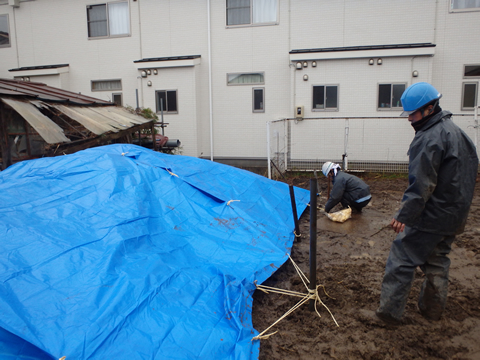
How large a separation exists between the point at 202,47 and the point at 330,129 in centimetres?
465

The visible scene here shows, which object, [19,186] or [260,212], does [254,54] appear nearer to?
[260,212]

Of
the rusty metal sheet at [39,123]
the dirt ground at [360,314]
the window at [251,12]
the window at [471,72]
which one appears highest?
the window at [251,12]

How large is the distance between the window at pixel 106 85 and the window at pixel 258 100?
459 cm

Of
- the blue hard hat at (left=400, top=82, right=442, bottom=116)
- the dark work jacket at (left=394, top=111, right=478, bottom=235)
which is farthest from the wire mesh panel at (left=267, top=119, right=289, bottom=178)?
the dark work jacket at (left=394, top=111, right=478, bottom=235)

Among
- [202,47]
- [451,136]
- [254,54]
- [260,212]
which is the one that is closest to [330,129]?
[254,54]

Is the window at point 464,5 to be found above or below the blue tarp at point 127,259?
above

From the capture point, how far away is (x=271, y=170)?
8.79m

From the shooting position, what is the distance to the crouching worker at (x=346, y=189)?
19.4 ft

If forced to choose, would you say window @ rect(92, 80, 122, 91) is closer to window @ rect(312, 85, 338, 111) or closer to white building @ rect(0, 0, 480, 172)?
white building @ rect(0, 0, 480, 172)

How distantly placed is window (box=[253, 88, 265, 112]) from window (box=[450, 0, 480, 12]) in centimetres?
538

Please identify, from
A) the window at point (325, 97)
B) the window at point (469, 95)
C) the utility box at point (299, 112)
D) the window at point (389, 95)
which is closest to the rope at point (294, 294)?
the utility box at point (299, 112)

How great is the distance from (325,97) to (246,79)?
2443 millimetres

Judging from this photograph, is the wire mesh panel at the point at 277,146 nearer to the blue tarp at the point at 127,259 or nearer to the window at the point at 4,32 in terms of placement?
the blue tarp at the point at 127,259

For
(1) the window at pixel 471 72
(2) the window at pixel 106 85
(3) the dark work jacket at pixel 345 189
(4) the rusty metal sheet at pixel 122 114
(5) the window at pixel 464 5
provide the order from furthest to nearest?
(2) the window at pixel 106 85 < (1) the window at pixel 471 72 < (5) the window at pixel 464 5 < (4) the rusty metal sheet at pixel 122 114 < (3) the dark work jacket at pixel 345 189
